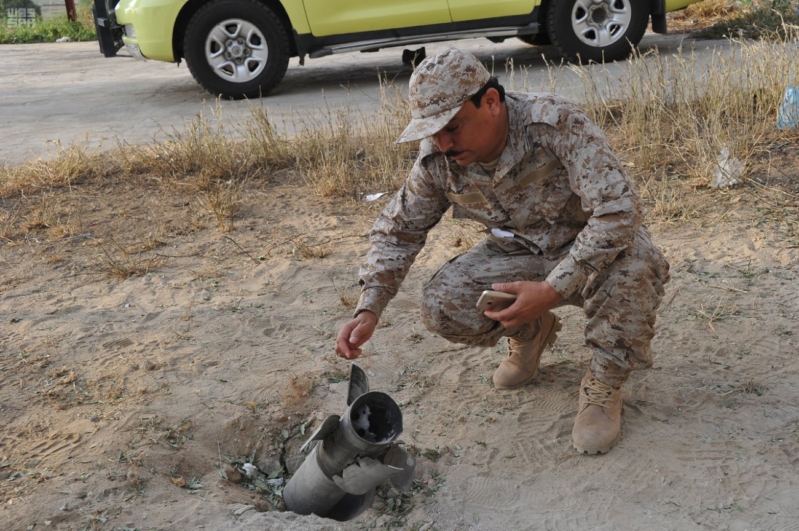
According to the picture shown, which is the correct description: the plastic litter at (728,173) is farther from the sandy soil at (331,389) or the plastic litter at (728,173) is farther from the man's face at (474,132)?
the man's face at (474,132)

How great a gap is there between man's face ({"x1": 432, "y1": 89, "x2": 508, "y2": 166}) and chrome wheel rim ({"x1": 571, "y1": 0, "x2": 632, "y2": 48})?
5.51 metres

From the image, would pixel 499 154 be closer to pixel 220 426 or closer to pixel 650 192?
pixel 220 426

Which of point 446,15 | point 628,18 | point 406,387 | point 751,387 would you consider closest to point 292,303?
point 406,387

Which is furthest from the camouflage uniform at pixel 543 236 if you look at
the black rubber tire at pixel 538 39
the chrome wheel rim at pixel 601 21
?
the black rubber tire at pixel 538 39

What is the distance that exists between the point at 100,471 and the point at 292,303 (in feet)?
4.75

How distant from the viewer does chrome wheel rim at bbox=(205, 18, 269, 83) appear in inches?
290

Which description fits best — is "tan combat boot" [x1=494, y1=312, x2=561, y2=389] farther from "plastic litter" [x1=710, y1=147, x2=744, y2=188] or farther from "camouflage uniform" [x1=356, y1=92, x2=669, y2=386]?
"plastic litter" [x1=710, y1=147, x2=744, y2=188]

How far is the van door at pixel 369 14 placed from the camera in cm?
746

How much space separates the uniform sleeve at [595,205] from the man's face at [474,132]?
21 cm

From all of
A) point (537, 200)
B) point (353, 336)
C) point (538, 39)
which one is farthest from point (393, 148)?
point (538, 39)

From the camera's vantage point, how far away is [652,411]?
306 cm

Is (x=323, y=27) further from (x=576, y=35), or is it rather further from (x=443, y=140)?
(x=443, y=140)

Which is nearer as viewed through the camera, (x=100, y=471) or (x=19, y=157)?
(x=100, y=471)

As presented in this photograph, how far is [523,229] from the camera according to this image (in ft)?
9.59
